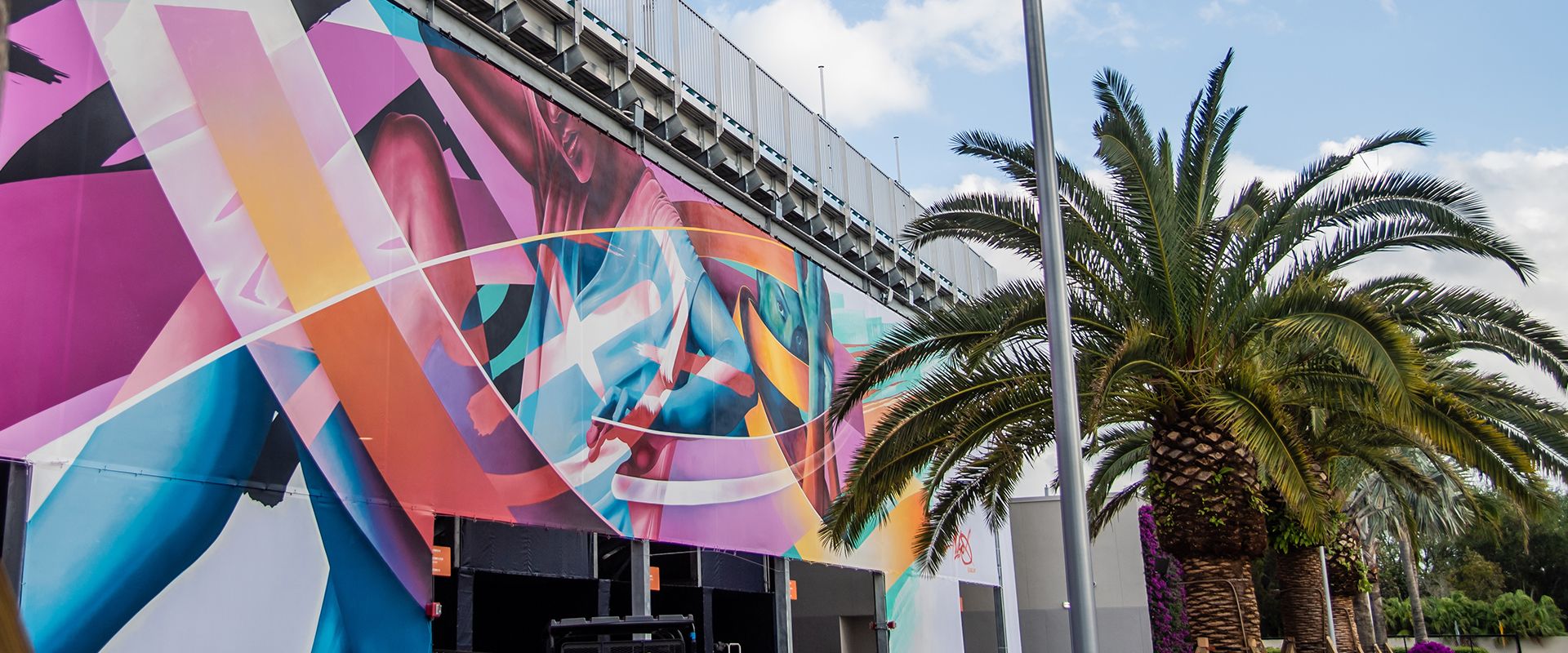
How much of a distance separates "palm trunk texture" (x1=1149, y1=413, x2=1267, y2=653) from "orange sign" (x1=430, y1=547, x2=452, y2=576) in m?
8.52

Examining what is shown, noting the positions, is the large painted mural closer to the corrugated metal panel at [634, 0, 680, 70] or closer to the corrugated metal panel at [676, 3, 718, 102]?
the corrugated metal panel at [634, 0, 680, 70]

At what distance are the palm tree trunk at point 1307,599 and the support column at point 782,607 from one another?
1060cm

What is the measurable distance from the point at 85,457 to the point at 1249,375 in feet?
38.6

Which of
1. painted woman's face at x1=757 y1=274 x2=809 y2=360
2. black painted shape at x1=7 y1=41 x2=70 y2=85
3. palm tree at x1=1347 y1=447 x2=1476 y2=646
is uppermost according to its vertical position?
painted woman's face at x1=757 y1=274 x2=809 y2=360

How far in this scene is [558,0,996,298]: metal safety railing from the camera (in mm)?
18812

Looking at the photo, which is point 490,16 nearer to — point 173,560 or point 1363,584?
point 173,560

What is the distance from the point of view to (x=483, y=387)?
14180mm

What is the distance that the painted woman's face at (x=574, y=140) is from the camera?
53.9ft

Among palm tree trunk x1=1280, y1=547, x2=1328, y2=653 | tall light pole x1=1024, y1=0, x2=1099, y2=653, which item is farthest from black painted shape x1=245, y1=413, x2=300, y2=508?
palm tree trunk x1=1280, y1=547, x2=1328, y2=653

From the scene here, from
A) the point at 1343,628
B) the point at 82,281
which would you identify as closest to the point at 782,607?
the point at 82,281

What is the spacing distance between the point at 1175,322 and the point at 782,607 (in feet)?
28.4

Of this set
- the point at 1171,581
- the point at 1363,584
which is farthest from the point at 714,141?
the point at 1171,581

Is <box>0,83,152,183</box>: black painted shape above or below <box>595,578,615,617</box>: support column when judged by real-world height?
above

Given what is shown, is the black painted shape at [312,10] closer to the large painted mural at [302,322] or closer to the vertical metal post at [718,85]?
the large painted mural at [302,322]
